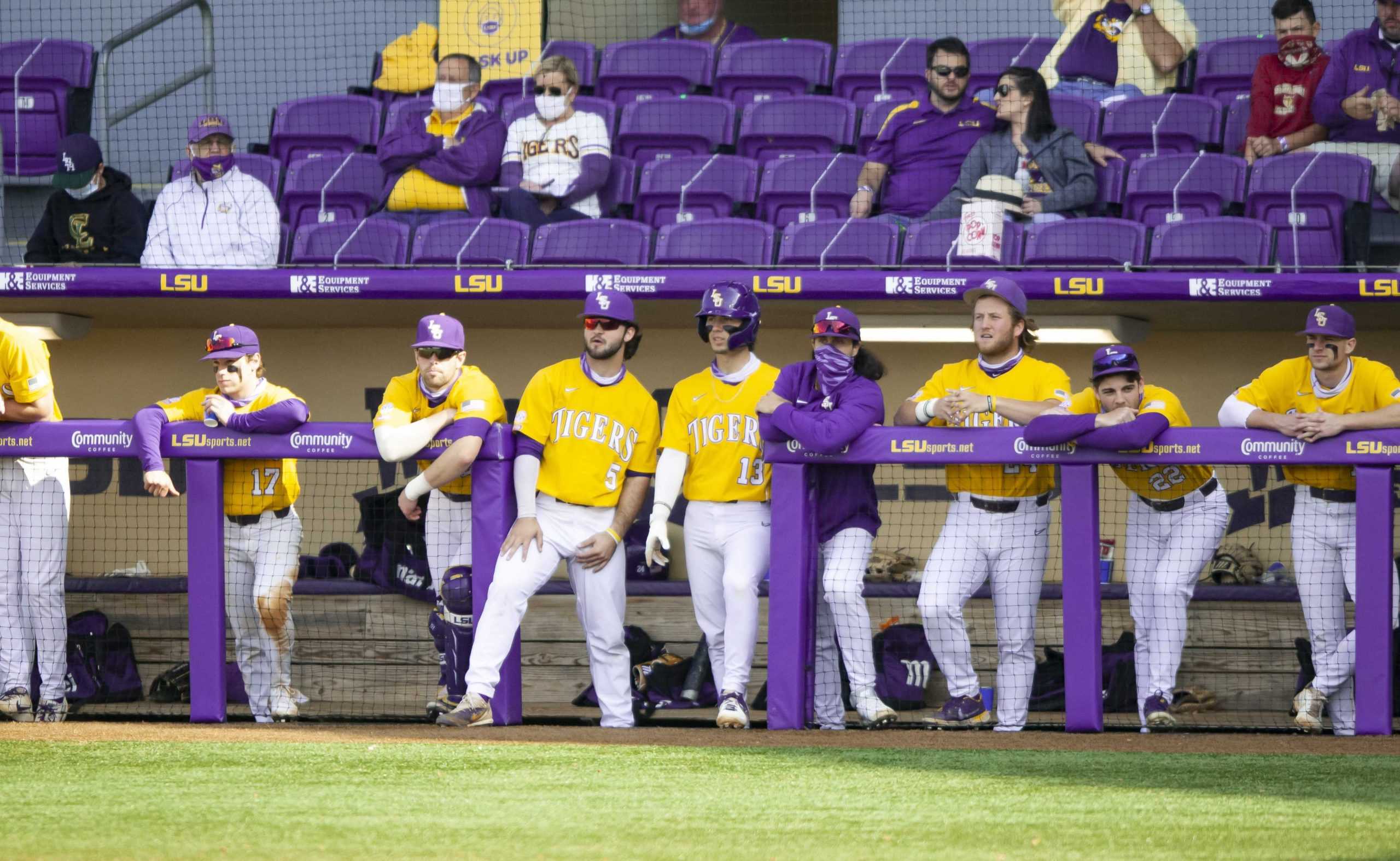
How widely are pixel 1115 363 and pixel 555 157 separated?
12.7ft

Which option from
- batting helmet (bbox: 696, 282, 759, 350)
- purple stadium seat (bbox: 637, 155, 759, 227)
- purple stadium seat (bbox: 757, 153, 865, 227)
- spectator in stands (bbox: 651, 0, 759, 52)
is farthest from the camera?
spectator in stands (bbox: 651, 0, 759, 52)

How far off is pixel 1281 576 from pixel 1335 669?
1.52 m

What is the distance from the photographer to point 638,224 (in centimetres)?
757

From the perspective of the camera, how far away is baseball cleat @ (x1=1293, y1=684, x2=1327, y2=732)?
521 centimetres

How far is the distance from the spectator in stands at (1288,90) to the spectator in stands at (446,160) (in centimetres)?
384

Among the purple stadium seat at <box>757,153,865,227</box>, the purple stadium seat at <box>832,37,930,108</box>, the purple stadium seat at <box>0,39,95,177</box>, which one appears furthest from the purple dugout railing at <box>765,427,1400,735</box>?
the purple stadium seat at <box>0,39,95,177</box>

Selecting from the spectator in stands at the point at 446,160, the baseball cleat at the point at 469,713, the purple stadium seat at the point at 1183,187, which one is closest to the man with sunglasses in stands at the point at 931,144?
the purple stadium seat at the point at 1183,187

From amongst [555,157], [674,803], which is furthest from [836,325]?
[555,157]

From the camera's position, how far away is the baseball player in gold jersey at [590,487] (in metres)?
5.30

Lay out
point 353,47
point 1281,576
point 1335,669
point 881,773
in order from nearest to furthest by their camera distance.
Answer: point 881,773
point 1335,669
point 1281,576
point 353,47

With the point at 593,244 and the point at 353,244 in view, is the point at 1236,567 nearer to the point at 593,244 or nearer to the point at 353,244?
the point at 593,244

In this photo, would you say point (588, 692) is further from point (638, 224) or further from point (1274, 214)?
point (1274, 214)

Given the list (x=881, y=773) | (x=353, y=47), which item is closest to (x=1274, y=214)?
(x=881, y=773)

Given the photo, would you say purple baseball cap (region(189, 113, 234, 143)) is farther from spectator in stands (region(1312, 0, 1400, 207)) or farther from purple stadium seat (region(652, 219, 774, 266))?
spectator in stands (region(1312, 0, 1400, 207))
